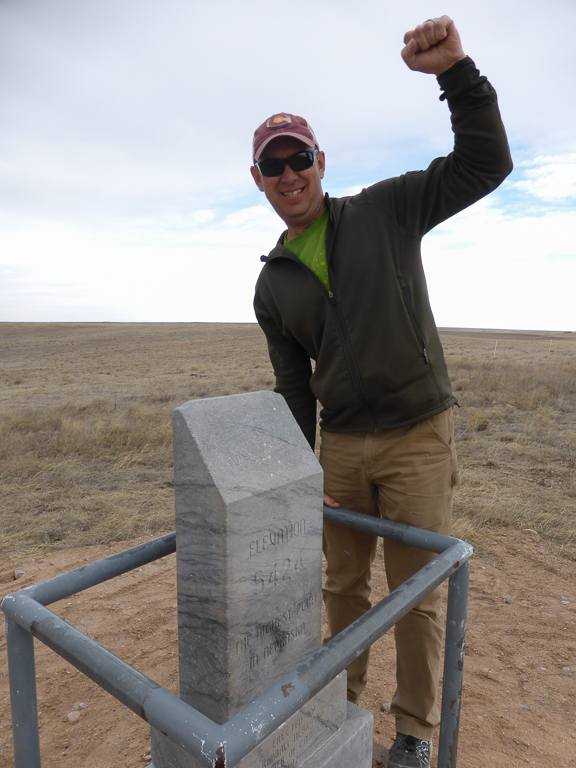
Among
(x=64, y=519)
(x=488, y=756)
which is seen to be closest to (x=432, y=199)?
(x=488, y=756)

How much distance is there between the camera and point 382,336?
2129mm

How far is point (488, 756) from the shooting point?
2521 mm

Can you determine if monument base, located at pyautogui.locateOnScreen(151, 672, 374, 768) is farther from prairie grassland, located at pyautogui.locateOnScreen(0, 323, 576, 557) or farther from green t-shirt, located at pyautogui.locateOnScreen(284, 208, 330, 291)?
prairie grassland, located at pyautogui.locateOnScreen(0, 323, 576, 557)

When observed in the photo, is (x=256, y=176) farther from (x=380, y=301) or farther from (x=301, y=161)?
(x=380, y=301)

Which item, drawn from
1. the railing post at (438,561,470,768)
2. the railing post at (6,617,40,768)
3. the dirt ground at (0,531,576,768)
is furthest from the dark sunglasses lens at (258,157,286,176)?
the dirt ground at (0,531,576,768)

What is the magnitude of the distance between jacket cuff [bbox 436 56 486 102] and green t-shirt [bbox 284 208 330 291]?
0.71 m

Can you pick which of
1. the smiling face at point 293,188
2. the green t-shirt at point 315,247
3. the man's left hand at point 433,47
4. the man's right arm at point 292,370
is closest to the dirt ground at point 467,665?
the man's right arm at point 292,370

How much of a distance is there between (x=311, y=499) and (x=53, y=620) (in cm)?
79

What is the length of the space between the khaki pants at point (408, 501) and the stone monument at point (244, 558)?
2.11 ft

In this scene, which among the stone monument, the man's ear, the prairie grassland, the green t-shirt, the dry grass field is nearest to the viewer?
the stone monument

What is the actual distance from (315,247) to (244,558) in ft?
4.55

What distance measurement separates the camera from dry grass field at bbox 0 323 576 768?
2729 mm

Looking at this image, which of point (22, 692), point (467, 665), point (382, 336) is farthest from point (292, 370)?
point (467, 665)

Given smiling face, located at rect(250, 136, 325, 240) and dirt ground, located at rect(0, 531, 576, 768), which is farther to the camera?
dirt ground, located at rect(0, 531, 576, 768)
